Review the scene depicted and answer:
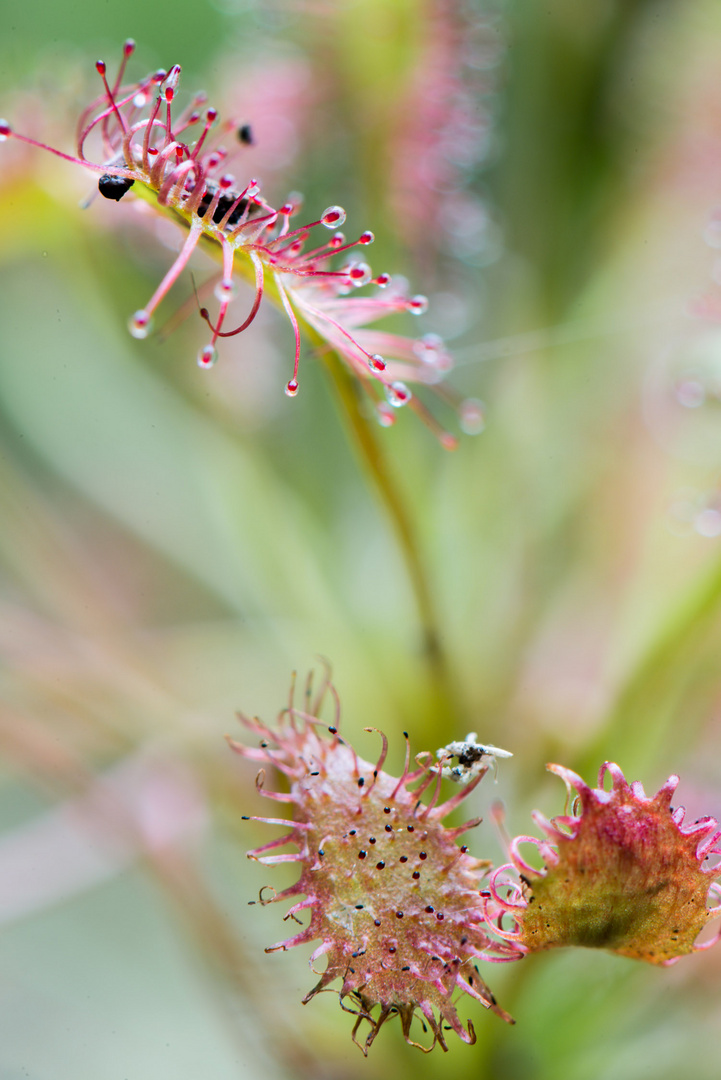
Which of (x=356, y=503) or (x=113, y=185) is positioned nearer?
(x=113, y=185)

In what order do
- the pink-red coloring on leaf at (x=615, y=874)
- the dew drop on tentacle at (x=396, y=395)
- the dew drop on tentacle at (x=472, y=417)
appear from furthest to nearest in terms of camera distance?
the dew drop on tentacle at (x=472, y=417)
the dew drop on tentacle at (x=396, y=395)
the pink-red coloring on leaf at (x=615, y=874)

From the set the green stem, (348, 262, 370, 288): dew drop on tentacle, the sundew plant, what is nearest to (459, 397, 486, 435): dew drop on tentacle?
the sundew plant

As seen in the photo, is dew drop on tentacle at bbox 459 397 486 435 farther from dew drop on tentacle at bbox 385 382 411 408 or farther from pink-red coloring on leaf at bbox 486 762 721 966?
pink-red coloring on leaf at bbox 486 762 721 966

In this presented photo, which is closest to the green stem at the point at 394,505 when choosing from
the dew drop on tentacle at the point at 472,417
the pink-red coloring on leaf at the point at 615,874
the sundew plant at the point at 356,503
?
the sundew plant at the point at 356,503

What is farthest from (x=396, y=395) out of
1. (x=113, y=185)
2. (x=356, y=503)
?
(x=356, y=503)

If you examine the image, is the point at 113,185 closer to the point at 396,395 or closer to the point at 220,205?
the point at 220,205

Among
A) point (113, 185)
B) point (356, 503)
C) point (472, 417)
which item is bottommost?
point (113, 185)

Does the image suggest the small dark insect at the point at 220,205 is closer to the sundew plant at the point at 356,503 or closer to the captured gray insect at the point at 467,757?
the sundew plant at the point at 356,503

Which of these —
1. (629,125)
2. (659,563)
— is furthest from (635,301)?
(659,563)
